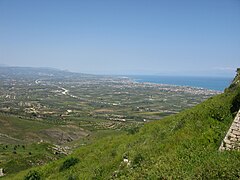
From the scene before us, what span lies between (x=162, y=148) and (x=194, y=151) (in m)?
2.04

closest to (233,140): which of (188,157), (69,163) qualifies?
(188,157)

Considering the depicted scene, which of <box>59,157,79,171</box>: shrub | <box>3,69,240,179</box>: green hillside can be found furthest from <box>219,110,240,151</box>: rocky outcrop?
<box>59,157,79,171</box>: shrub

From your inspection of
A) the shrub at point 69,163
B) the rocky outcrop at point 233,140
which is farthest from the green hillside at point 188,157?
the shrub at point 69,163

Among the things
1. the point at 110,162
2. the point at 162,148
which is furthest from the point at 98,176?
the point at 162,148

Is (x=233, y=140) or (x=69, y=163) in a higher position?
(x=233, y=140)

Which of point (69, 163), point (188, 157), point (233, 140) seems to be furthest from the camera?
point (69, 163)

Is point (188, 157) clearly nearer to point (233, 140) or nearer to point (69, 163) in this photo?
point (233, 140)

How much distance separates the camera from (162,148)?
42.0 ft

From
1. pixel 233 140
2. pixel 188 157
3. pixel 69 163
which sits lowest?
pixel 69 163

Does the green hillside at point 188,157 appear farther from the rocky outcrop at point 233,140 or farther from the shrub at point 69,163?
the shrub at point 69,163

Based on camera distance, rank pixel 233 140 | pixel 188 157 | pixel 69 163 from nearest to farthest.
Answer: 1. pixel 233 140
2. pixel 188 157
3. pixel 69 163

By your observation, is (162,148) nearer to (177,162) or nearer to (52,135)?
(177,162)

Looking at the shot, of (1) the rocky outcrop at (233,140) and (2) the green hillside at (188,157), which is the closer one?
(2) the green hillside at (188,157)

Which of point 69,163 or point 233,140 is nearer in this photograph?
point 233,140
